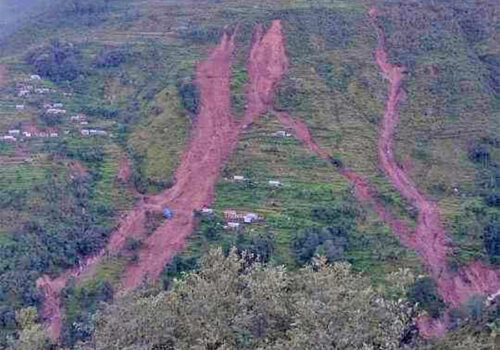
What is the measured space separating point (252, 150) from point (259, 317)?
21.1 meters

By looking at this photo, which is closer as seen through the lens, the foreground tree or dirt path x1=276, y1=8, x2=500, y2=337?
the foreground tree

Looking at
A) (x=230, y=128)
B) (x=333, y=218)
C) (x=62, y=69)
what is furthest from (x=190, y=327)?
(x=62, y=69)

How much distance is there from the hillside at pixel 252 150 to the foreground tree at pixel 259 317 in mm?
10014

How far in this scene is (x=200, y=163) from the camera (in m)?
38.2

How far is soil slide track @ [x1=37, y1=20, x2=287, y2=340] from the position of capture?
108ft

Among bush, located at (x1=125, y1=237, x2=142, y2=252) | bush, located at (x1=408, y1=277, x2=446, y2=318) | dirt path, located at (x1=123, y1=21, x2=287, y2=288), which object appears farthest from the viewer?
dirt path, located at (x1=123, y1=21, x2=287, y2=288)

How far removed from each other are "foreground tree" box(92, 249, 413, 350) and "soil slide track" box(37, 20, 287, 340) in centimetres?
1279

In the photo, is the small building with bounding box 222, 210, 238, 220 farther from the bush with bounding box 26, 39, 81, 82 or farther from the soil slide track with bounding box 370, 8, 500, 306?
the bush with bounding box 26, 39, 81, 82

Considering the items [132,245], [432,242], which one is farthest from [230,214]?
[432,242]

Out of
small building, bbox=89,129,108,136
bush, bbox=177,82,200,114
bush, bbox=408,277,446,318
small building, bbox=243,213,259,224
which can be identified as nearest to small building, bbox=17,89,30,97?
small building, bbox=89,129,108,136

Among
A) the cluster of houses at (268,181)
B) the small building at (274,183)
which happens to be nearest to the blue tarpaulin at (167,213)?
the cluster of houses at (268,181)

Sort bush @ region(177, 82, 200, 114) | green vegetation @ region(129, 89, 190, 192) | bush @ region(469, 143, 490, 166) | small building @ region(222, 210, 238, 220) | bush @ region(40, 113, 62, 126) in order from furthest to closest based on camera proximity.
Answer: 1. bush @ region(40, 113, 62, 126)
2. bush @ region(177, 82, 200, 114)
3. bush @ region(469, 143, 490, 166)
4. green vegetation @ region(129, 89, 190, 192)
5. small building @ region(222, 210, 238, 220)

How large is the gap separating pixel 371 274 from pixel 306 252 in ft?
10.7

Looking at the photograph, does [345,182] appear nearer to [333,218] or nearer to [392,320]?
[333,218]
